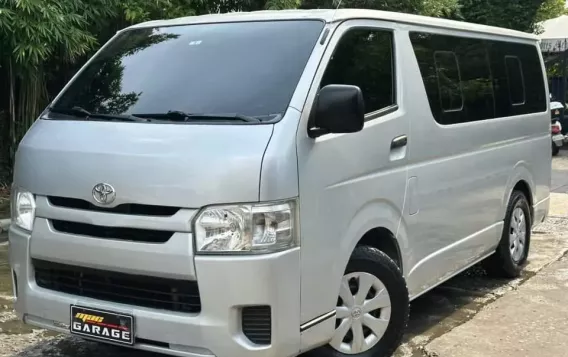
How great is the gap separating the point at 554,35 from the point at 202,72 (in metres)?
17.5

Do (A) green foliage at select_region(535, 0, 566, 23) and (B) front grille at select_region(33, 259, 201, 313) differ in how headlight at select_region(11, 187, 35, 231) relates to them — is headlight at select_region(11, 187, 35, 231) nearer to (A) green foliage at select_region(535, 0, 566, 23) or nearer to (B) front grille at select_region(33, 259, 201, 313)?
(B) front grille at select_region(33, 259, 201, 313)

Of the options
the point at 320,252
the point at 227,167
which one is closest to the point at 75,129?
the point at 227,167

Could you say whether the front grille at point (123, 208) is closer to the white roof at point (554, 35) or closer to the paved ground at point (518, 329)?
the paved ground at point (518, 329)

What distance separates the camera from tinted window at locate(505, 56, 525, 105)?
6129mm

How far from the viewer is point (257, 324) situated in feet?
11.0

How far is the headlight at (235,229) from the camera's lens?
327 centimetres

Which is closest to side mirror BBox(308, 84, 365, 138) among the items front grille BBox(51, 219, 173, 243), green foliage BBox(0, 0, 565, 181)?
front grille BBox(51, 219, 173, 243)

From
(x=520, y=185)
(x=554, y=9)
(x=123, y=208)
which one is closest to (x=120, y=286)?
(x=123, y=208)

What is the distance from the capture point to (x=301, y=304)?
11.3ft

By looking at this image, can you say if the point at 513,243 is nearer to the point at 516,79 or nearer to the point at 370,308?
the point at 516,79

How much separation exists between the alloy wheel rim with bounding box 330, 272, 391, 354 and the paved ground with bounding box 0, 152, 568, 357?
482mm

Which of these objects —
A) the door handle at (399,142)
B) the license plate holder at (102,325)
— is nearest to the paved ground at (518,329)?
the door handle at (399,142)

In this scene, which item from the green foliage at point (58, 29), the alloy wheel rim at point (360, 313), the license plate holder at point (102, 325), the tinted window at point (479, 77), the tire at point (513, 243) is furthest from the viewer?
the green foliage at point (58, 29)

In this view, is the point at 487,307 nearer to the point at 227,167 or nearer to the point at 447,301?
the point at 447,301
